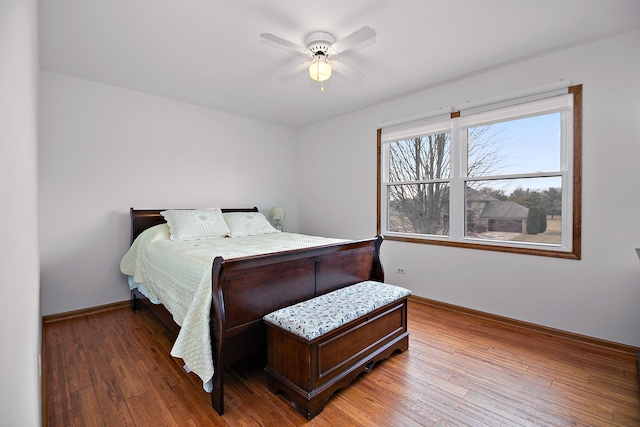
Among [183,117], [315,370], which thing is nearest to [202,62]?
[183,117]

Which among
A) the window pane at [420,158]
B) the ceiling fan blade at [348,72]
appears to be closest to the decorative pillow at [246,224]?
the window pane at [420,158]

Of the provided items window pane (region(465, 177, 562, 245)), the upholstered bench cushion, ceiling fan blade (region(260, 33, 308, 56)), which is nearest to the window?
window pane (region(465, 177, 562, 245))

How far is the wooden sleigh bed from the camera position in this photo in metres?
1.70

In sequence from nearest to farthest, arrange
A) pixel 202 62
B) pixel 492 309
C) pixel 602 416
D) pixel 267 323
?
pixel 602 416
pixel 267 323
pixel 202 62
pixel 492 309

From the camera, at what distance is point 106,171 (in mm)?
3334

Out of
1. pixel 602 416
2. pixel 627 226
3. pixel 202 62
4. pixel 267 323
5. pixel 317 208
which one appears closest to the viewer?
pixel 602 416

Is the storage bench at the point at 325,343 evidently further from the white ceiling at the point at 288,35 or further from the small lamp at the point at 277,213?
the small lamp at the point at 277,213

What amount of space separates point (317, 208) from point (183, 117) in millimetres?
2362

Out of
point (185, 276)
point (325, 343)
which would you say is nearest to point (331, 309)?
point (325, 343)

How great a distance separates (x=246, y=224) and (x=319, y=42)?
7.60ft

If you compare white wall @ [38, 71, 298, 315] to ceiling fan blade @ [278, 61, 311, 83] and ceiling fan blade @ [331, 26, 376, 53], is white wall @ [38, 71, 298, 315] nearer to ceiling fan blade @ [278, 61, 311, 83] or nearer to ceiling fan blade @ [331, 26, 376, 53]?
ceiling fan blade @ [278, 61, 311, 83]

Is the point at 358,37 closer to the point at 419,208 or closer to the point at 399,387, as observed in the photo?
the point at 419,208

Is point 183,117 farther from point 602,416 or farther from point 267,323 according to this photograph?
point 602,416

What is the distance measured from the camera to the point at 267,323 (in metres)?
1.90
